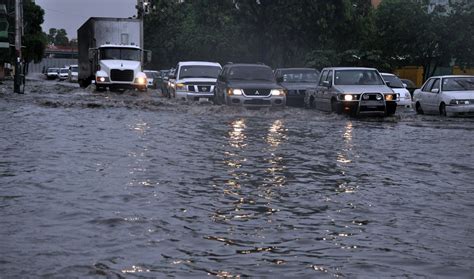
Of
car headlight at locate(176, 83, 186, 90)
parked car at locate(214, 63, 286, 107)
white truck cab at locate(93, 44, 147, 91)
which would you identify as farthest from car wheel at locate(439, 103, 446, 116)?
white truck cab at locate(93, 44, 147, 91)

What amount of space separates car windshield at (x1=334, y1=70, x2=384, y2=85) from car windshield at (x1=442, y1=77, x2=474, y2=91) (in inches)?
100

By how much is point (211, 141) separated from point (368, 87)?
Result: 8.79m

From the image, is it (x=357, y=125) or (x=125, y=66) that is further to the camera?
(x=125, y=66)

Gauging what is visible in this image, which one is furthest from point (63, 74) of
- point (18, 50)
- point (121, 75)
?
point (121, 75)

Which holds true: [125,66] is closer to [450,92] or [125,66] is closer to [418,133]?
[450,92]

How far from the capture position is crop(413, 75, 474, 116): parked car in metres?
23.9

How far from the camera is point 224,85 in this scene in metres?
25.3

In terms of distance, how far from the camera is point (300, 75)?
29969mm

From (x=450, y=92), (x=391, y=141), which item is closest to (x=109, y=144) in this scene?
(x=391, y=141)

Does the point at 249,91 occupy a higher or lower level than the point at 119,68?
lower

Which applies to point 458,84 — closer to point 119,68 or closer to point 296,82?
point 296,82

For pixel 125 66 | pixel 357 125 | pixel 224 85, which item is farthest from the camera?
pixel 125 66

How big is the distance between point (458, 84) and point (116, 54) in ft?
52.7

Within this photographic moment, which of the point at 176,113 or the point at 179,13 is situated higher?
the point at 179,13
